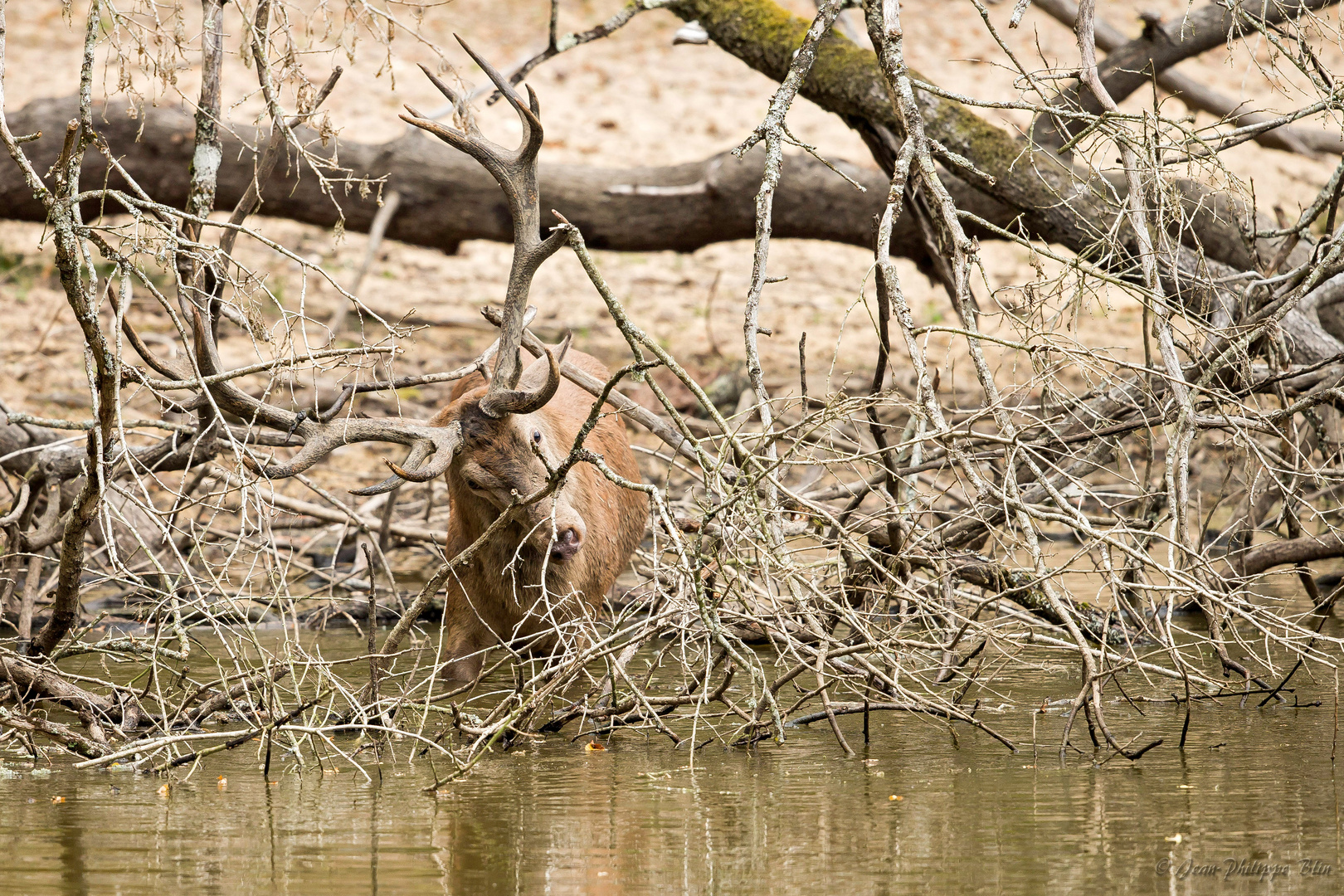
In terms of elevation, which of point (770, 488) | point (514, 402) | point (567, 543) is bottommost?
point (567, 543)

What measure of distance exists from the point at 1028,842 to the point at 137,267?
3203mm

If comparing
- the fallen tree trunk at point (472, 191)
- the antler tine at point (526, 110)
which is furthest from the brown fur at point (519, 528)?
the fallen tree trunk at point (472, 191)

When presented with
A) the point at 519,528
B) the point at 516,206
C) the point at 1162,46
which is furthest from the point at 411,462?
the point at 1162,46

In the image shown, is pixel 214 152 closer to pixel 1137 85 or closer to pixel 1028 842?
pixel 1028 842

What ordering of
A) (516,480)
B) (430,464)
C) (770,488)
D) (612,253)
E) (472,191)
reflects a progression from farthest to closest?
(612,253) < (472,191) < (516,480) < (430,464) < (770,488)

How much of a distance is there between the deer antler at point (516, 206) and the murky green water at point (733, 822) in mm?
1715

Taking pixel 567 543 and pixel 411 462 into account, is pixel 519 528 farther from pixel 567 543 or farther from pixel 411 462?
pixel 411 462

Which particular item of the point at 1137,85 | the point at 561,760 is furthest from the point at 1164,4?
the point at 561,760

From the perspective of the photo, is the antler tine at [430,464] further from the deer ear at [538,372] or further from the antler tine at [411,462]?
the deer ear at [538,372]

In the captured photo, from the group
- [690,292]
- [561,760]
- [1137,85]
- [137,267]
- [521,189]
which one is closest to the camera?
[137,267]

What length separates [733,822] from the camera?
4.21m

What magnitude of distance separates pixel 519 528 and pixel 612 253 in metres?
7.81

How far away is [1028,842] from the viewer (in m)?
3.93

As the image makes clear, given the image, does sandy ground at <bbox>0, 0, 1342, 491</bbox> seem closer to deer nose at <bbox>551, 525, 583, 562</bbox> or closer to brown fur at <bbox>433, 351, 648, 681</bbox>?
brown fur at <bbox>433, 351, 648, 681</bbox>
